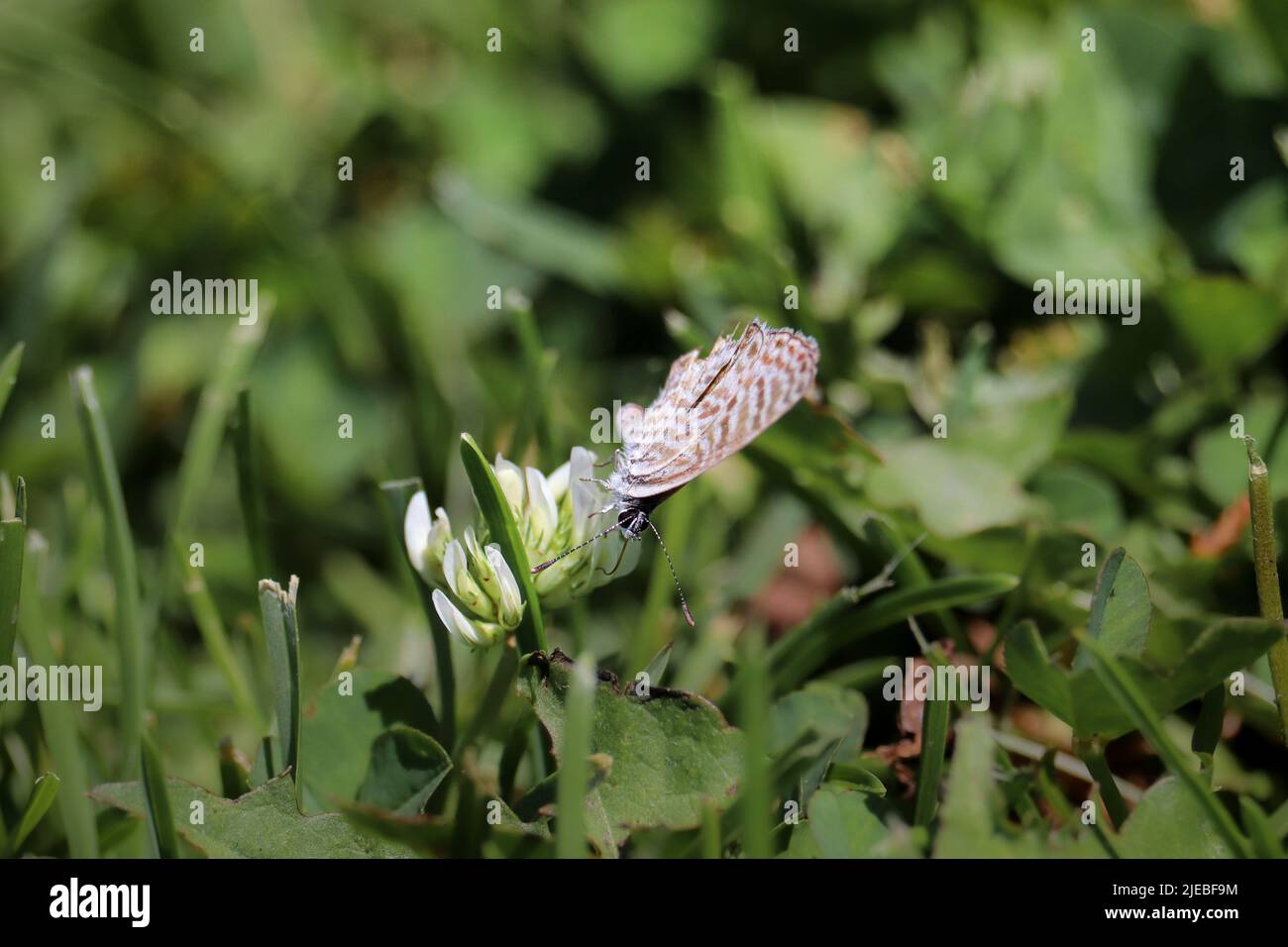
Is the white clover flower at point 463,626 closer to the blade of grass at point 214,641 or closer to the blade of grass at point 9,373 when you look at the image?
the blade of grass at point 214,641

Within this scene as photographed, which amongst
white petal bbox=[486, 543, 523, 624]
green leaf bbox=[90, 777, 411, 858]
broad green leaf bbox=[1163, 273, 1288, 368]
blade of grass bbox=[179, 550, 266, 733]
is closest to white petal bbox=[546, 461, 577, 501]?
white petal bbox=[486, 543, 523, 624]

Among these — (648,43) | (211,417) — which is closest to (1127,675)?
(211,417)

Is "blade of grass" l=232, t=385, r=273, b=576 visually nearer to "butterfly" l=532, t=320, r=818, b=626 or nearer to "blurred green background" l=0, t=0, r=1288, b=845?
"blurred green background" l=0, t=0, r=1288, b=845

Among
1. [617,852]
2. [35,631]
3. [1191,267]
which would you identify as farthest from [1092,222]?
[35,631]

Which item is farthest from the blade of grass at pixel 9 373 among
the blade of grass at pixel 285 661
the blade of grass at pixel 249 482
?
the blade of grass at pixel 285 661

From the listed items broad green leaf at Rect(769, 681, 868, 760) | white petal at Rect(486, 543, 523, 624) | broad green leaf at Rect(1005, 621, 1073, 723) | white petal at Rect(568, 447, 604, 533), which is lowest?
broad green leaf at Rect(769, 681, 868, 760)
